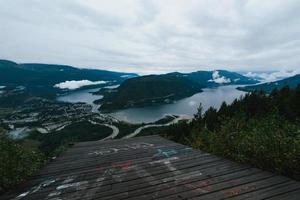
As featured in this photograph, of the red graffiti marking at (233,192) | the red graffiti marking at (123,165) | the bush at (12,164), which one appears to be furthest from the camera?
the red graffiti marking at (123,165)

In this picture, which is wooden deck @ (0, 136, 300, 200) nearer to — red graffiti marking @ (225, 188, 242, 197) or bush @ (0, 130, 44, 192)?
red graffiti marking @ (225, 188, 242, 197)

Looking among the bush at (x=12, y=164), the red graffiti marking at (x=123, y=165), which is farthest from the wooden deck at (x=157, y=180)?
the bush at (x=12, y=164)

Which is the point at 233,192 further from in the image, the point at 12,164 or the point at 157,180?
the point at 12,164

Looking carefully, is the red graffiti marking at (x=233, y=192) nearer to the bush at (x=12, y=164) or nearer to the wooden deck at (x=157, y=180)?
the wooden deck at (x=157, y=180)

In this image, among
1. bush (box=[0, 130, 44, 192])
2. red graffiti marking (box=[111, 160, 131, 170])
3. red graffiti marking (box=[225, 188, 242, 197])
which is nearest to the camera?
red graffiti marking (box=[225, 188, 242, 197])

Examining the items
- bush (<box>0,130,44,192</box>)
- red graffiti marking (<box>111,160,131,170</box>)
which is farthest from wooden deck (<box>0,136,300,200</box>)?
bush (<box>0,130,44,192</box>)

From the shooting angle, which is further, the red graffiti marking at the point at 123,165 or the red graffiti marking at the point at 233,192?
Answer: the red graffiti marking at the point at 123,165

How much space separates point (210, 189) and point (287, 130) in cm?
192

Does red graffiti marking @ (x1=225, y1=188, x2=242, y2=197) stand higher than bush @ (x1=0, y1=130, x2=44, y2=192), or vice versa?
red graffiti marking @ (x1=225, y1=188, x2=242, y2=197)

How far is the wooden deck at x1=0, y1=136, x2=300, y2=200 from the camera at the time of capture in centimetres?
345

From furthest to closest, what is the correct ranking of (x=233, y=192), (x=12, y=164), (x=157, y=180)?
(x=12, y=164), (x=157, y=180), (x=233, y=192)

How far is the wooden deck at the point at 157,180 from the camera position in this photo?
3.45 metres

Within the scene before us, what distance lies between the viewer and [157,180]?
402 cm

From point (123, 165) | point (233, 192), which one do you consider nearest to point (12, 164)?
point (123, 165)
